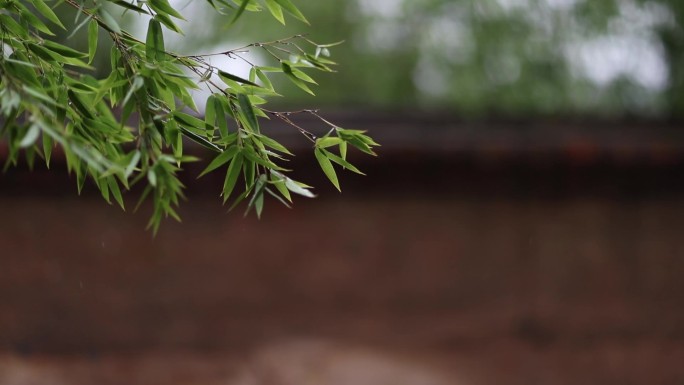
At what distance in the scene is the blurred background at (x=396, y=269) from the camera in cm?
401

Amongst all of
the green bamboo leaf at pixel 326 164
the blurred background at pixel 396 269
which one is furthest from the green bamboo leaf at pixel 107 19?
the blurred background at pixel 396 269

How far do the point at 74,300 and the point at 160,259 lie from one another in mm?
499

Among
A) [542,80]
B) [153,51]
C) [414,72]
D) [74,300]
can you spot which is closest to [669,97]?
[542,80]

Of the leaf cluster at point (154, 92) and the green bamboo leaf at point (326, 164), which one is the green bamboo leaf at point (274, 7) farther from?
the green bamboo leaf at point (326, 164)

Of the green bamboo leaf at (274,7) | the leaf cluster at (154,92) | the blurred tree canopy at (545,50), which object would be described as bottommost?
the leaf cluster at (154,92)

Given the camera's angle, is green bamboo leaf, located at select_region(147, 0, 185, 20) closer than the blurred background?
Yes

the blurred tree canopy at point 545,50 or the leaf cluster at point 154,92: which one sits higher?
the blurred tree canopy at point 545,50

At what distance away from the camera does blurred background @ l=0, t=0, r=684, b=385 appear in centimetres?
401

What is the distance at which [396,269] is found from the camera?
4.27 metres

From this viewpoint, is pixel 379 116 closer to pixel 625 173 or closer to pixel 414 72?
pixel 625 173

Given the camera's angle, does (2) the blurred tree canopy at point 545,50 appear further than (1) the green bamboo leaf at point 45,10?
Yes

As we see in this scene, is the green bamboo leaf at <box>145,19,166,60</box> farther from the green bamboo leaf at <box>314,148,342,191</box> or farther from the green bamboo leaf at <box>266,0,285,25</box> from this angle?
the green bamboo leaf at <box>314,148,342,191</box>

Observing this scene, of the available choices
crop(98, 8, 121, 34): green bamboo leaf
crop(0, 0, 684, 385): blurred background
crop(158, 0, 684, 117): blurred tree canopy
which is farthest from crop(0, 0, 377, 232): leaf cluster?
crop(158, 0, 684, 117): blurred tree canopy

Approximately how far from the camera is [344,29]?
32.8ft
